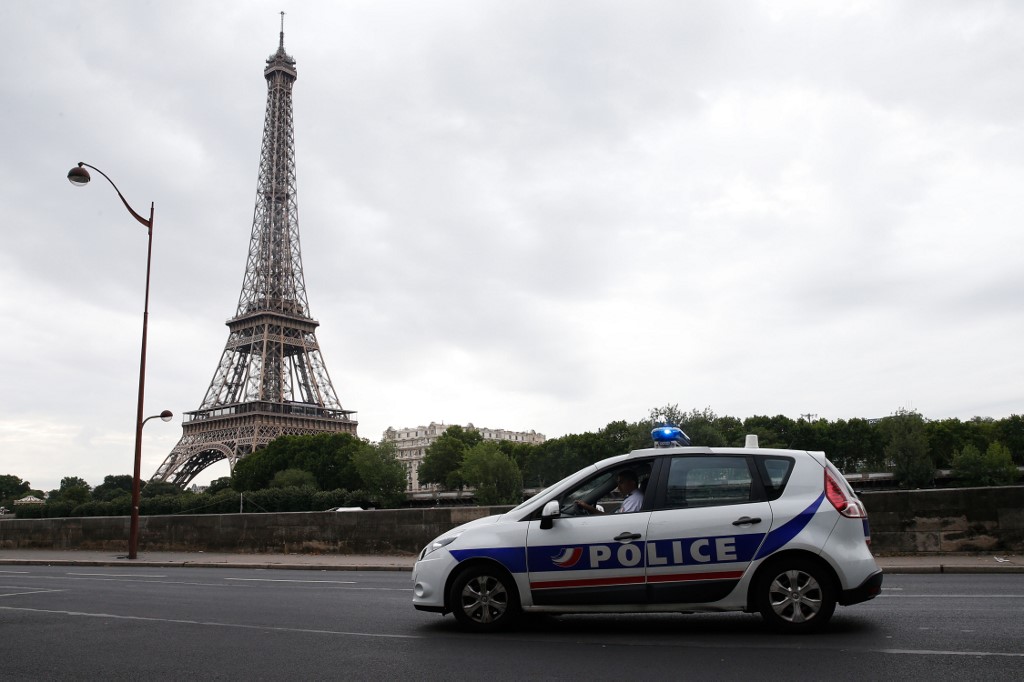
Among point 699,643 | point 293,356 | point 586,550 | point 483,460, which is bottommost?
point 699,643

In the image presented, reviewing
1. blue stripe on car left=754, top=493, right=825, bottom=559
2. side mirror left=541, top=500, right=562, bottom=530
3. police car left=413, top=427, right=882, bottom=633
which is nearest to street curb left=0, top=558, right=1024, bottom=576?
police car left=413, top=427, right=882, bottom=633

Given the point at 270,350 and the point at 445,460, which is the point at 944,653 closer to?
the point at 270,350

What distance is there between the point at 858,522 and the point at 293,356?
95.6m

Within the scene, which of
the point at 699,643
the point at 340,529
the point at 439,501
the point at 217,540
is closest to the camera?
the point at 699,643

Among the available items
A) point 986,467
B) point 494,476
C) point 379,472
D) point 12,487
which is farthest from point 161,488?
point 12,487

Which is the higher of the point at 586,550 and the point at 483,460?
the point at 483,460

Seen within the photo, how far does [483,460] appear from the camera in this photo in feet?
302

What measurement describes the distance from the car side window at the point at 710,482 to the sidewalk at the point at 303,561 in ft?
22.9

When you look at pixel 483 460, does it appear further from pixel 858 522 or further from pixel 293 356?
pixel 858 522

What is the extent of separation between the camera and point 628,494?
794cm

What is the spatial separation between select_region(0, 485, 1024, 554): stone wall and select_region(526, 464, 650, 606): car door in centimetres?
813

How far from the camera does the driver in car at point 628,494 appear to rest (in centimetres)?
775

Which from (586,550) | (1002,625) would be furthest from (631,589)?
(1002,625)

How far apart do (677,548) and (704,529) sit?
28 centimetres
